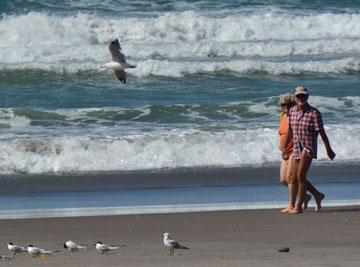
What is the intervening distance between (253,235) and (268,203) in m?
1.82

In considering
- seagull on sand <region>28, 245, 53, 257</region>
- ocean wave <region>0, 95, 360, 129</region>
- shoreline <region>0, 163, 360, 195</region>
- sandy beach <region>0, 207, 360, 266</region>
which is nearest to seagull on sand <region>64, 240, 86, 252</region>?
sandy beach <region>0, 207, 360, 266</region>

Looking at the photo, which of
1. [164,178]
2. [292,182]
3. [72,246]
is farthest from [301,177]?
[72,246]

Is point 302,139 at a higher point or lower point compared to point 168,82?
higher

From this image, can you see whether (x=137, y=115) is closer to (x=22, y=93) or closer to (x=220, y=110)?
(x=220, y=110)

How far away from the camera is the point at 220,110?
17.6 meters

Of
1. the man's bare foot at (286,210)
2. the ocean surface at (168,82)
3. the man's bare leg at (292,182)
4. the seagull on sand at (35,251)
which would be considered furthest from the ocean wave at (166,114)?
the seagull on sand at (35,251)

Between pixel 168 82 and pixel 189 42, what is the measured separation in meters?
4.52

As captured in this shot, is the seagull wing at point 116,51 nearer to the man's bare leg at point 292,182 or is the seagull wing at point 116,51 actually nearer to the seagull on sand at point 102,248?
the man's bare leg at point 292,182

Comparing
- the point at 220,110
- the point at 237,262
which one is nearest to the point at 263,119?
the point at 220,110

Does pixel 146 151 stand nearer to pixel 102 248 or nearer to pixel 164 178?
pixel 164 178

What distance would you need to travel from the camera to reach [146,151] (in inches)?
571

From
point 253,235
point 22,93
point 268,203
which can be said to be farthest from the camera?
point 22,93

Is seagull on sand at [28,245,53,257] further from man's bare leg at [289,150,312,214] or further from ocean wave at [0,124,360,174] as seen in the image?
ocean wave at [0,124,360,174]

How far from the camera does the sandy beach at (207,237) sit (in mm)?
8227
